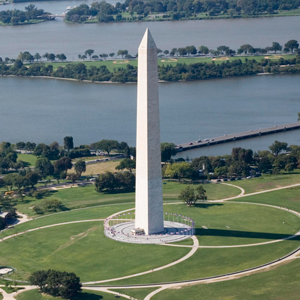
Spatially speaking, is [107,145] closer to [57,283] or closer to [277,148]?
[277,148]

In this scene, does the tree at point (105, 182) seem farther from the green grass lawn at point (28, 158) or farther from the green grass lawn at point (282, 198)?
the green grass lawn at point (28, 158)

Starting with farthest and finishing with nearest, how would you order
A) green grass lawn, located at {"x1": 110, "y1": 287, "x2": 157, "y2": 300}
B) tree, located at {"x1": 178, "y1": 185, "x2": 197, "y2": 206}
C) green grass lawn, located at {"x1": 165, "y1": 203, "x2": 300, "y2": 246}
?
tree, located at {"x1": 178, "y1": 185, "x2": 197, "y2": 206} → green grass lawn, located at {"x1": 165, "y1": 203, "x2": 300, "y2": 246} → green grass lawn, located at {"x1": 110, "y1": 287, "x2": 157, "y2": 300}

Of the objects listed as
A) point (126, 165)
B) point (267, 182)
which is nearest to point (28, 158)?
point (126, 165)

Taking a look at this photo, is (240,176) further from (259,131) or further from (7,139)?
(7,139)

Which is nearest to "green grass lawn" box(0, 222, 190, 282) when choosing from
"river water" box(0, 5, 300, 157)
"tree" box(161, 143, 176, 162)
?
"tree" box(161, 143, 176, 162)

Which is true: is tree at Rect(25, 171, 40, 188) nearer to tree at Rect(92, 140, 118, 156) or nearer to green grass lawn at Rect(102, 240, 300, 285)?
tree at Rect(92, 140, 118, 156)

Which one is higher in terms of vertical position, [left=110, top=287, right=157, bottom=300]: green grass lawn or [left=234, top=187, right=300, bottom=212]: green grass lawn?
[left=234, top=187, right=300, bottom=212]: green grass lawn

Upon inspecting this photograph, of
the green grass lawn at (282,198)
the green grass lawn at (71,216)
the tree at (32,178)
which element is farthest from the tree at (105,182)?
the green grass lawn at (282,198)
